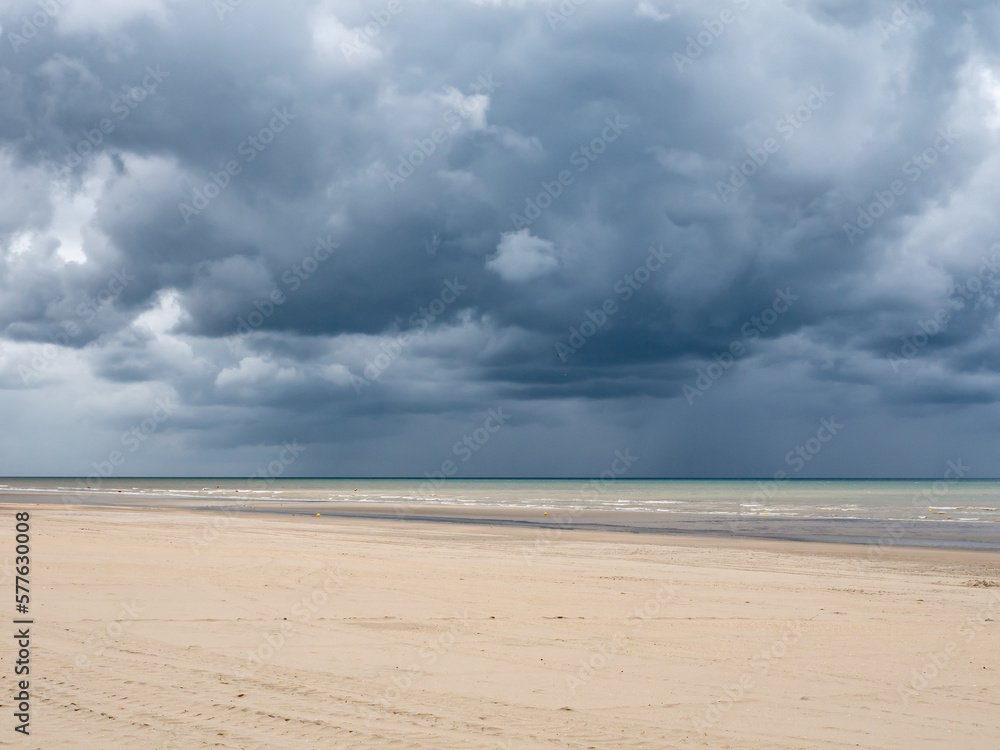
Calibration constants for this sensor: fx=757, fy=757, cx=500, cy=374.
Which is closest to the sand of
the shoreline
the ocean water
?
the shoreline

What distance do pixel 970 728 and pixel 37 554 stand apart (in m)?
18.8

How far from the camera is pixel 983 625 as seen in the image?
12312 mm

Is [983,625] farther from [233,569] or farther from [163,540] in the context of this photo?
[163,540]

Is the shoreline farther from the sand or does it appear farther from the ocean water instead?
the sand

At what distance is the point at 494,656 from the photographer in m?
9.59

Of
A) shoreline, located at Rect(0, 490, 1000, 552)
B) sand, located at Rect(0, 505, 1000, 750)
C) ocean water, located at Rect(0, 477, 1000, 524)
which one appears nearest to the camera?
sand, located at Rect(0, 505, 1000, 750)

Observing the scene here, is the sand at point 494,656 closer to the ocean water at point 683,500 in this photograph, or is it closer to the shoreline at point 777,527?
the shoreline at point 777,527

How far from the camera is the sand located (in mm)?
6953

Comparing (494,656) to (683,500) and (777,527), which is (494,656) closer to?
(777,527)

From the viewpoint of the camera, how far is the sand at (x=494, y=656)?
22.8ft

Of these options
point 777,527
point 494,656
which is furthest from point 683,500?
point 494,656

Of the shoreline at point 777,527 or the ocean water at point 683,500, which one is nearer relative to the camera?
the shoreline at point 777,527

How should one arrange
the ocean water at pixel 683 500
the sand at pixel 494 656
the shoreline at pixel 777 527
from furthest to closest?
the ocean water at pixel 683 500, the shoreline at pixel 777 527, the sand at pixel 494 656

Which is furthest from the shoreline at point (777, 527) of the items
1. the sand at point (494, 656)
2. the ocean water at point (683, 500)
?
the sand at point (494, 656)
